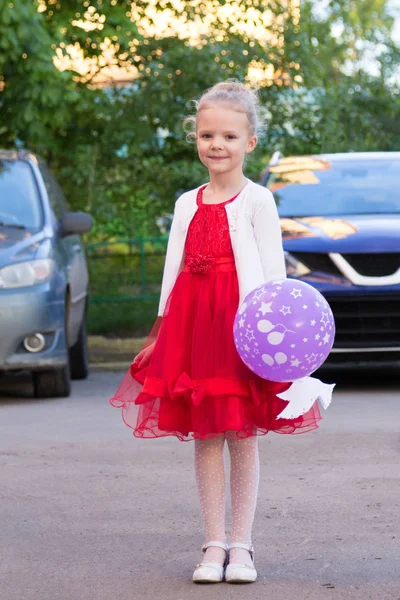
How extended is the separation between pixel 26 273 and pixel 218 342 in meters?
4.64

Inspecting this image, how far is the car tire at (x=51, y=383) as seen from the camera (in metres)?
9.23

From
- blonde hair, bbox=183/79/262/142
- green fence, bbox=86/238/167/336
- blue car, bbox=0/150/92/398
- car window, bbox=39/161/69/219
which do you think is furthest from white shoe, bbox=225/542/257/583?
green fence, bbox=86/238/167/336

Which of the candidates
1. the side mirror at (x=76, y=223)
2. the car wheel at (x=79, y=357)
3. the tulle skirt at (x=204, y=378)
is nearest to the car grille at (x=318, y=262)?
the side mirror at (x=76, y=223)

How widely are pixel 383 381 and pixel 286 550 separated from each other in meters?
5.38

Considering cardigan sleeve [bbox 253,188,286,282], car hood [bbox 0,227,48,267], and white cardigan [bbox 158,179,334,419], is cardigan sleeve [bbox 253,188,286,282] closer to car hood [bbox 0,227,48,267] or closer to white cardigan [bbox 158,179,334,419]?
white cardigan [bbox 158,179,334,419]

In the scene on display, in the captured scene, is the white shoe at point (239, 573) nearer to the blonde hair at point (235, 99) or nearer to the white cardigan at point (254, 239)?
the white cardigan at point (254, 239)

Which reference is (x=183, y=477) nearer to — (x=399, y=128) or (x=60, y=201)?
(x=60, y=201)

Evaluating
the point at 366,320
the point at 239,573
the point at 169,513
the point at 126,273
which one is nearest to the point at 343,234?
the point at 366,320

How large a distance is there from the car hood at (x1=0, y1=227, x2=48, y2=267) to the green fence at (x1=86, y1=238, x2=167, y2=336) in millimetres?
4638

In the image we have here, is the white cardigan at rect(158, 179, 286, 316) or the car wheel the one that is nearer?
the white cardigan at rect(158, 179, 286, 316)

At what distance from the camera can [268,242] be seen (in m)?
4.42

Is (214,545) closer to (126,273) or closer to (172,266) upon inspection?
(172,266)

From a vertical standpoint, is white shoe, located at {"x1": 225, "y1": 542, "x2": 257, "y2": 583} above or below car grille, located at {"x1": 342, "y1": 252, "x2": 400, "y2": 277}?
below

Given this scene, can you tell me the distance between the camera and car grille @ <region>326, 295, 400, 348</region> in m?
8.90
